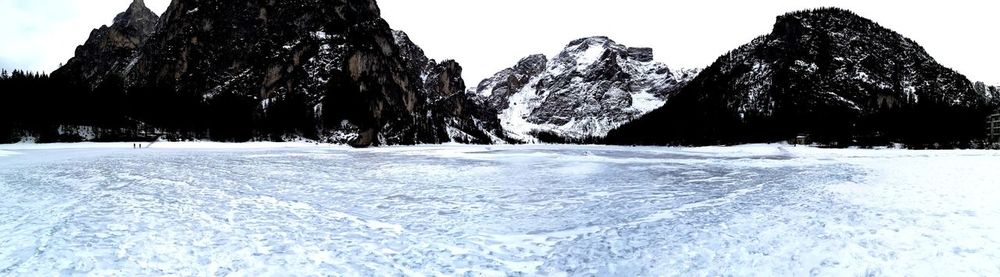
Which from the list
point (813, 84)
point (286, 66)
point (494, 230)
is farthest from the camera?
point (813, 84)

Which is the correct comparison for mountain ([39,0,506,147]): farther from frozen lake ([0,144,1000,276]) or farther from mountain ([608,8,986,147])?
frozen lake ([0,144,1000,276])

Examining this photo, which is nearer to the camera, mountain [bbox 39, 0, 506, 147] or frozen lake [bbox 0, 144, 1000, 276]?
frozen lake [bbox 0, 144, 1000, 276]

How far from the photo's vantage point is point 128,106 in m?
92.8

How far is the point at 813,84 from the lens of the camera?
160 meters

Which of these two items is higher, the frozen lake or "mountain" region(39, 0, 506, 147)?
"mountain" region(39, 0, 506, 147)

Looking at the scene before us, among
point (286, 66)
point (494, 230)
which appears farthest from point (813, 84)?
point (494, 230)

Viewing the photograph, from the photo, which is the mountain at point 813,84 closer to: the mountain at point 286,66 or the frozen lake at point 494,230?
the mountain at point 286,66

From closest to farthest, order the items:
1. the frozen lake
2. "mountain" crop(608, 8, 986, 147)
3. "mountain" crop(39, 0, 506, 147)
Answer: the frozen lake → "mountain" crop(39, 0, 506, 147) → "mountain" crop(608, 8, 986, 147)

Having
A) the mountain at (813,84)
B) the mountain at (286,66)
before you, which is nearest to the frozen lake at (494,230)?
the mountain at (286,66)

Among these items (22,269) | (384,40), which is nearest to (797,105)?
(384,40)

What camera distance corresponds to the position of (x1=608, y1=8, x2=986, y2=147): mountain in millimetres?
143263

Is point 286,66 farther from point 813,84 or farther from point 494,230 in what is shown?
point 813,84

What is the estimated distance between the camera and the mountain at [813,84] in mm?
143263

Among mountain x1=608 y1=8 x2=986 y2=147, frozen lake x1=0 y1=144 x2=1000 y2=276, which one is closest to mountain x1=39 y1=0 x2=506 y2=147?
mountain x1=608 y1=8 x2=986 y2=147
